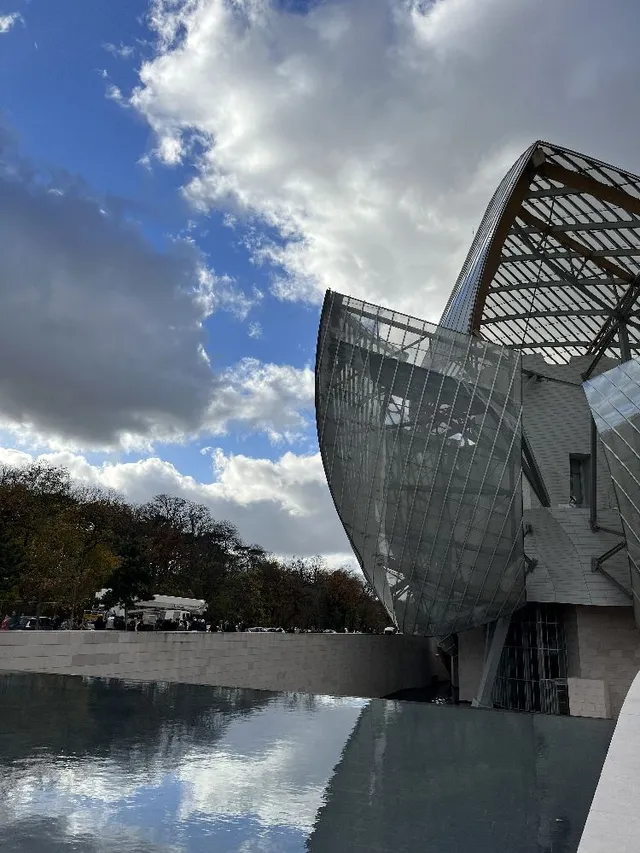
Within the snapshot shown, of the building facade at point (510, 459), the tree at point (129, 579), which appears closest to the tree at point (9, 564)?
the tree at point (129, 579)

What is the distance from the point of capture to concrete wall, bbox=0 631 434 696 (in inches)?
648

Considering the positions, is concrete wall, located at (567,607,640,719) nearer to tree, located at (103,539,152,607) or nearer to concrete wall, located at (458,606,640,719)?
concrete wall, located at (458,606,640,719)

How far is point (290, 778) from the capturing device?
211 inches

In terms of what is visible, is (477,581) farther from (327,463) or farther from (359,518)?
(327,463)

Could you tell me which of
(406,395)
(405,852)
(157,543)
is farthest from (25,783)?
(157,543)

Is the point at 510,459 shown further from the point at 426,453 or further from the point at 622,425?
the point at 622,425

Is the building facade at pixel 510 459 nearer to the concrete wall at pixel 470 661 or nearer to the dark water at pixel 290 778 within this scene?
the concrete wall at pixel 470 661

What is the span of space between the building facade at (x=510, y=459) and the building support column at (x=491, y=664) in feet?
0.25

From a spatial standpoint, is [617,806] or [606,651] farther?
[606,651]

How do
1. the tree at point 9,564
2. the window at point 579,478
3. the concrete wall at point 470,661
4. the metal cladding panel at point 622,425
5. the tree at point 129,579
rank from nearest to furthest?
the metal cladding panel at point 622,425
the tree at point 9,564
the tree at point 129,579
the concrete wall at point 470,661
the window at point 579,478

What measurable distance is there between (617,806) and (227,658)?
2398 cm

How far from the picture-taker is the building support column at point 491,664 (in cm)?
2870

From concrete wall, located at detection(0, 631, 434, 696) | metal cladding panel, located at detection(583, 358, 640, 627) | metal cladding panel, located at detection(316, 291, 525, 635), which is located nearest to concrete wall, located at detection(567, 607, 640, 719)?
metal cladding panel, located at detection(316, 291, 525, 635)

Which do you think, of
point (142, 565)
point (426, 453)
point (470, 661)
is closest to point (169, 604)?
point (142, 565)
